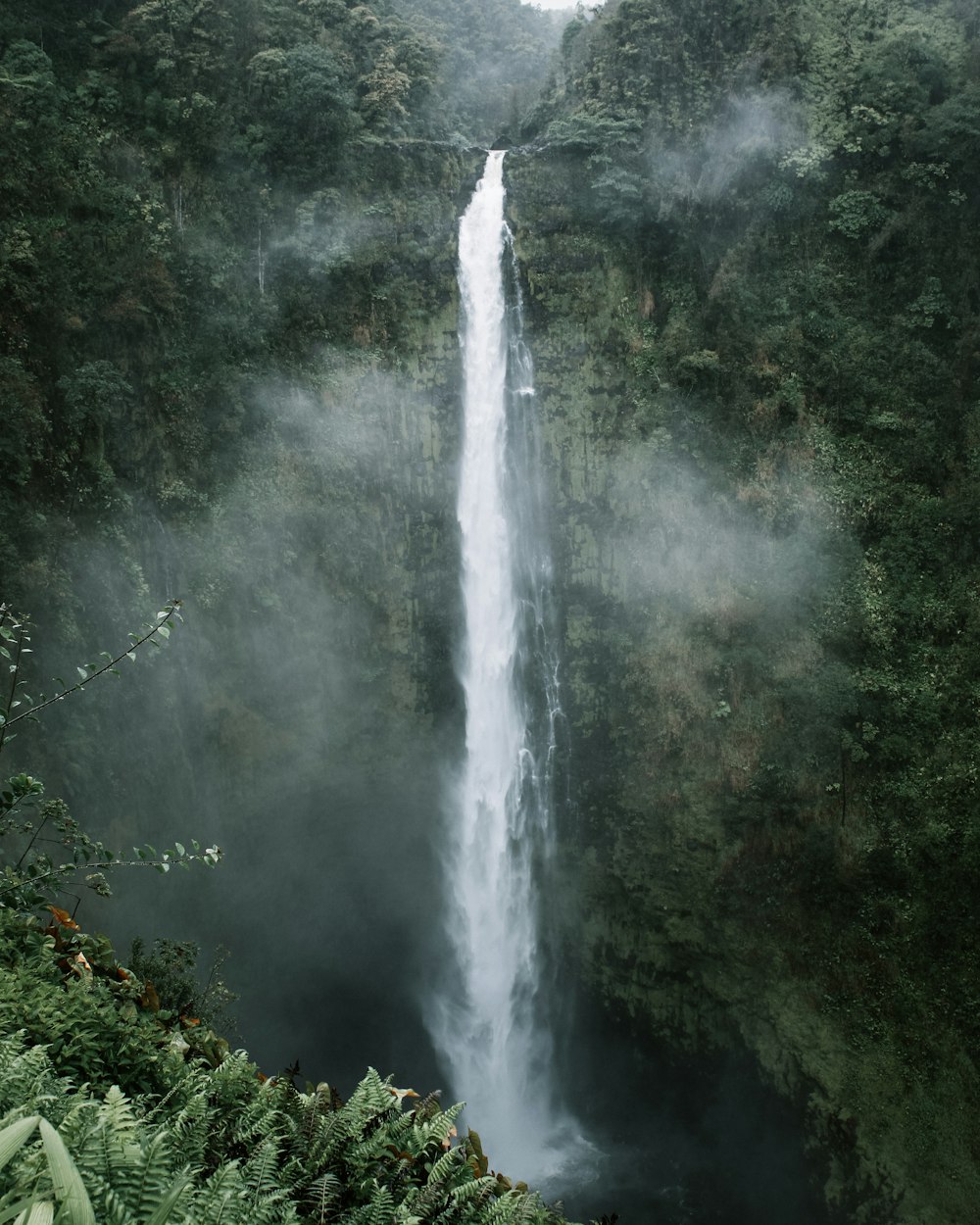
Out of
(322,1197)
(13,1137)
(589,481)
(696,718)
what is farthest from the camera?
(589,481)

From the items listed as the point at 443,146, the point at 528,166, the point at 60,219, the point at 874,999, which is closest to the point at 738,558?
the point at 874,999

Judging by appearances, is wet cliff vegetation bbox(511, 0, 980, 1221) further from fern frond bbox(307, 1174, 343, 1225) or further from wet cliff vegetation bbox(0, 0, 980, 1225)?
fern frond bbox(307, 1174, 343, 1225)

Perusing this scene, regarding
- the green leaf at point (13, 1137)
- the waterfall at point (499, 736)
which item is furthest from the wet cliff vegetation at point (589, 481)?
the green leaf at point (13, 1137)

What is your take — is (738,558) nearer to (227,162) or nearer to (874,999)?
(874,999)

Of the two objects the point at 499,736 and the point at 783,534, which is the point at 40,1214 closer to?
the point at 499,736

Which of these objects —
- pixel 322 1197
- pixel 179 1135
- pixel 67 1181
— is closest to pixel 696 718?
pixel 322 1197

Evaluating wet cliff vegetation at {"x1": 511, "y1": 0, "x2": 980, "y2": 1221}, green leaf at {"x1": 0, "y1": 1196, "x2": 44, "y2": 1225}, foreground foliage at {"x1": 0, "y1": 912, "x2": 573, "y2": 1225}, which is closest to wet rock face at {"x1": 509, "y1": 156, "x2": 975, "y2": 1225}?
wet cliff vegetation at {"x1": 511, "y1": 0, "x2": 980, "y2": 1221}
